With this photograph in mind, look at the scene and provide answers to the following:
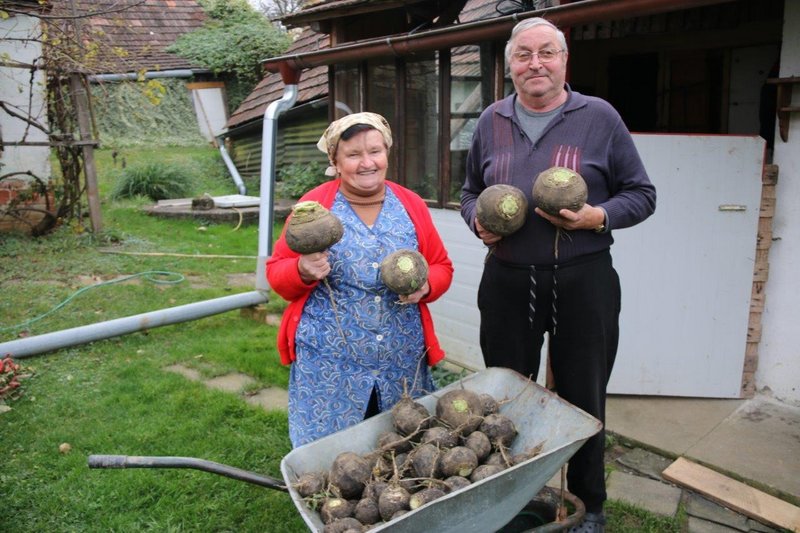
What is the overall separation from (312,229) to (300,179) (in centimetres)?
960

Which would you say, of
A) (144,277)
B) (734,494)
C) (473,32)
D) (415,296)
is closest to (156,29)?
(144,277)

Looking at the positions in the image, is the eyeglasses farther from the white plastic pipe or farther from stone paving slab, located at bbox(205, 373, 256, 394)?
the white plastic pipe

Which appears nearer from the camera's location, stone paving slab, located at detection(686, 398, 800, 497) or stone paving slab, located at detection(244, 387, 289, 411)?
stone paving slab, located at detection(686, 398, 800, 497)

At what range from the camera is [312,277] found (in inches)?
94.2

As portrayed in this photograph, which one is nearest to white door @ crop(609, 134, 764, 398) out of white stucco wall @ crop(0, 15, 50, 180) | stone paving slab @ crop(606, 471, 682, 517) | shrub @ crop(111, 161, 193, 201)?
stone paving slab @ crop(606, 471, 682, 517)

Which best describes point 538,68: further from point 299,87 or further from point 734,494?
point 299,87

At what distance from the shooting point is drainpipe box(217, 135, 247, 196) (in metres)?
12.8

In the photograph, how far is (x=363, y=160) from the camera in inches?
94.9

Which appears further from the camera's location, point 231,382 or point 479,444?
point 231,382

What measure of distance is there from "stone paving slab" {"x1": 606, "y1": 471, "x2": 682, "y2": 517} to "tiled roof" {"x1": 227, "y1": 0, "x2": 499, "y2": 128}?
9.66ft

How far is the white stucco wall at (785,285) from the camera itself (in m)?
4.00

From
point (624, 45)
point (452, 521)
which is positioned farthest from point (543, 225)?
point (624, 45)

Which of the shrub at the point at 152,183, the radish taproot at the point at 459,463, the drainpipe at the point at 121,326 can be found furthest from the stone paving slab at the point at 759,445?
the shrub at the point at 152,183

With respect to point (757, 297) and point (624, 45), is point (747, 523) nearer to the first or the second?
point (757, 297)
